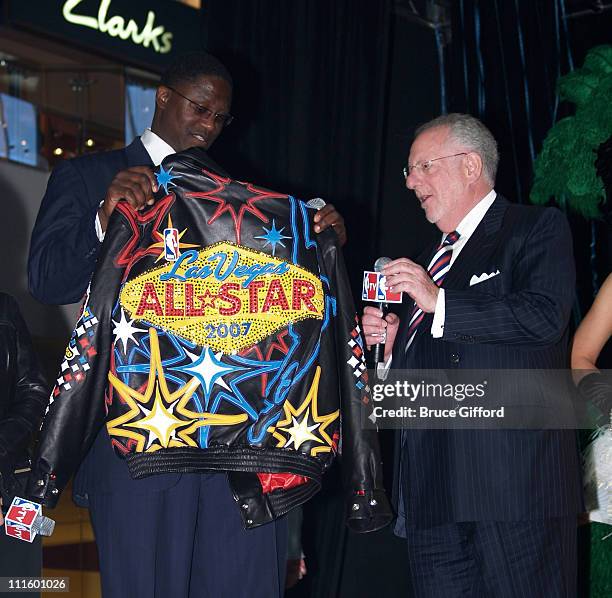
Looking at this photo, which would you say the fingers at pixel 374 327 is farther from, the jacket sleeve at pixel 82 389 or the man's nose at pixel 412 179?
the jacket sleeve at pixel 82 389

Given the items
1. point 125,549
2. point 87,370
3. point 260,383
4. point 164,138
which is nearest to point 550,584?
point 260,383

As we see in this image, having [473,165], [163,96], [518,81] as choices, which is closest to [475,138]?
[473,165]

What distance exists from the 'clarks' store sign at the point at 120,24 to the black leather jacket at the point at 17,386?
2.89 metres

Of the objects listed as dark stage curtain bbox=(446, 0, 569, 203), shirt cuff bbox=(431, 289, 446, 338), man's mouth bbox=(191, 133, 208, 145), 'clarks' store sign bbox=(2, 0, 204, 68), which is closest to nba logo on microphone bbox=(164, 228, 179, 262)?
man's mouth bbox=(191, 133, 208, 145)

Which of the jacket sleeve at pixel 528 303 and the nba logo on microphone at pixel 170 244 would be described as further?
the jacket sleeve at pixel 528 303

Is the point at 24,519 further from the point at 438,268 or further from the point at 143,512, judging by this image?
the point at 438,268

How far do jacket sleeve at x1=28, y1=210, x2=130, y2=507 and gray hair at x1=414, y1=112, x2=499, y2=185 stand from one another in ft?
3.53

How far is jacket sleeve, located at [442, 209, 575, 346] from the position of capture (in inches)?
103

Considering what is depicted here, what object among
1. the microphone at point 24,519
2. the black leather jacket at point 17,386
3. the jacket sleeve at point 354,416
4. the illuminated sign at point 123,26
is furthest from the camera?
the illuminated sign at point 123,26

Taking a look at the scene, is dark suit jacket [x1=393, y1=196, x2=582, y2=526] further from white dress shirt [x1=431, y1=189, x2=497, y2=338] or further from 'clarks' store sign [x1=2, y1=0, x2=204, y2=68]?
'clarks' store sign [x1=2, y1=0, x2=204, y2=68]

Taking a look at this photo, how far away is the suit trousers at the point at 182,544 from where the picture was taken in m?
2.27

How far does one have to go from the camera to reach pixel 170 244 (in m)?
2.35

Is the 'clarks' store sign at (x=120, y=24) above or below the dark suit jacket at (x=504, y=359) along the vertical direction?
above

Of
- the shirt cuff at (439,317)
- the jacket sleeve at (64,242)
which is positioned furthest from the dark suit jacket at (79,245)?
the shirt cuff at (439,317)
